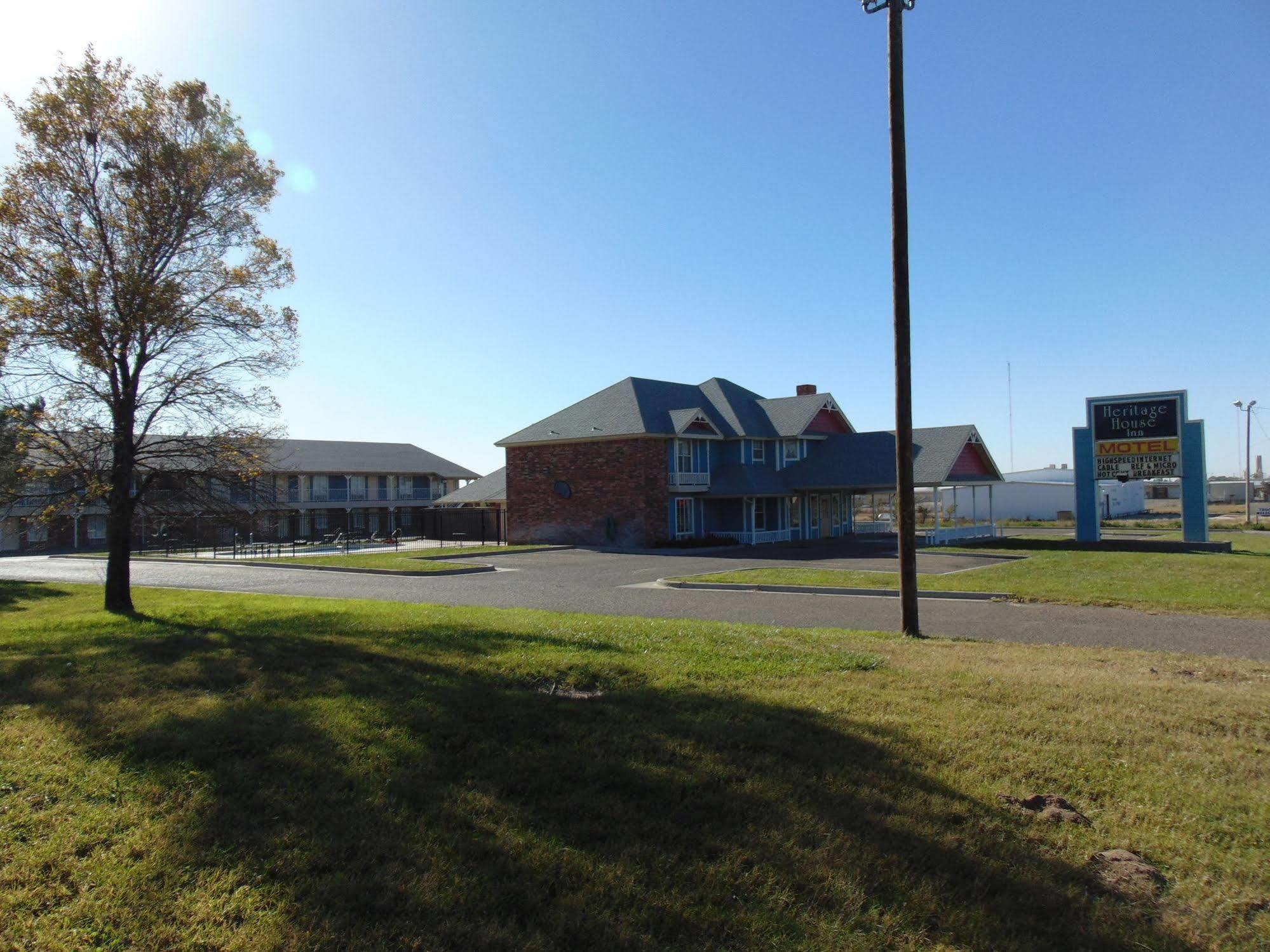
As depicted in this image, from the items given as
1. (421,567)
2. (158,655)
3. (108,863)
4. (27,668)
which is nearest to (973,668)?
(108,863)

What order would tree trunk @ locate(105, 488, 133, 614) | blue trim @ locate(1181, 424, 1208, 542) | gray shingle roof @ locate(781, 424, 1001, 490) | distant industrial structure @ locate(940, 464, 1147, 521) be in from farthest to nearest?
distant industrial structure @ locate(940, 464, 1147, 521) < gray shingle roof @ locate(781, 424, 1001, 490) < blue trim @ locate(1181, 424, 1208, 542) < tree trunk @ locate(105, 488, 133, 614)

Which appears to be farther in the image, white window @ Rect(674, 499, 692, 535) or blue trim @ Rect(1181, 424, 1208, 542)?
white window @ Rect(674, 499, 692, 535)

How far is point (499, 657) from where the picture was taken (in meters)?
8.21

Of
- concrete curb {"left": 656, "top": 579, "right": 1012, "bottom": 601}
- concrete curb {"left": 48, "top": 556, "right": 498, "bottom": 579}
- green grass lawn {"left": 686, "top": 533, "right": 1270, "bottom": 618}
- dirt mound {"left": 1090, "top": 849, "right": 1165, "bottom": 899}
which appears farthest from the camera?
concrete curb {"left": 48, "top": 556, "right": 498, "bottom": 579}

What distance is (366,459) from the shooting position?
57781mm

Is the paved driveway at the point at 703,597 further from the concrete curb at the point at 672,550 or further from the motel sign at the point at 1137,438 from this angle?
the motel sign at the point at 1137,438

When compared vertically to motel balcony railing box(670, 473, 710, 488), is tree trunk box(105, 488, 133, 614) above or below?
below

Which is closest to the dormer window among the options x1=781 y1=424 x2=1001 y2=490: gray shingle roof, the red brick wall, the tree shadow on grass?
the red brick wall

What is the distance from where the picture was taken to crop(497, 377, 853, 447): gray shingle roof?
123ft

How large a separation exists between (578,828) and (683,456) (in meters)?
33.6

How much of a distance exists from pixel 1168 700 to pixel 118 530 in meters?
15.3

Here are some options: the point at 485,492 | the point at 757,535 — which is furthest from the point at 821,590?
the point at 485,492

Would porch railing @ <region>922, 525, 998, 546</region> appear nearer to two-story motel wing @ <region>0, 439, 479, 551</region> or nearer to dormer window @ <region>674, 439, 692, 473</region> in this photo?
dormer window @ <region>674, 439, 692, 473</region>

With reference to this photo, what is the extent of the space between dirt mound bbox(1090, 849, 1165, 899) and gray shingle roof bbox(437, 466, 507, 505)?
3982cm
